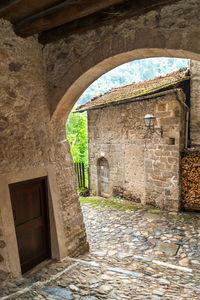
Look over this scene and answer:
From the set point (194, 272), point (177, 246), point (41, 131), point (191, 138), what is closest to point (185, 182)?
point (191, 138)

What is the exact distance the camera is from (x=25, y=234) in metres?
3.14

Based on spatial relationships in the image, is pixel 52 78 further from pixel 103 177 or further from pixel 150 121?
pixel 103 177

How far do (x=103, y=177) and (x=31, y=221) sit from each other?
5717mm

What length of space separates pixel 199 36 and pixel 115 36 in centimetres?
104

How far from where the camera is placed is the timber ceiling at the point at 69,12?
7.40 ft

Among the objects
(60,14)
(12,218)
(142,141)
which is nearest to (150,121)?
(142,141)

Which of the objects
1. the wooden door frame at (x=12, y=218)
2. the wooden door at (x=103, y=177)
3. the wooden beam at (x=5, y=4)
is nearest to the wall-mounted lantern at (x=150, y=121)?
the wooden door at (x=103, y=177)

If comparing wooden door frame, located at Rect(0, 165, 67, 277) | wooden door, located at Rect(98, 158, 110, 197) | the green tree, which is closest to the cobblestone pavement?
wooden door frame, located at Rect(0, 165, 67, 277)

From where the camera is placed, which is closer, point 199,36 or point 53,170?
point 199,36

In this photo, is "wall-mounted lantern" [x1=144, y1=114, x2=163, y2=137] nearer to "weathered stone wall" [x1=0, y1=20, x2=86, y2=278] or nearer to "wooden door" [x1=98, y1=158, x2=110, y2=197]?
"wooden door" [x1=98, y1=158, x2=110, y2=197]

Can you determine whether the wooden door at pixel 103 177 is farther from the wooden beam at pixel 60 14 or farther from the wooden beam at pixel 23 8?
the wooden beam at pixel 23 8

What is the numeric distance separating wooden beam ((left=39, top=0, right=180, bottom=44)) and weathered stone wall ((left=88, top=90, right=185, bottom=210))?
12.8 ft

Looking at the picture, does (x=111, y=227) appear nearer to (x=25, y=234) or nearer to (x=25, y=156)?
(x=25, y=234)

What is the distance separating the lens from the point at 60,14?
2.43m
